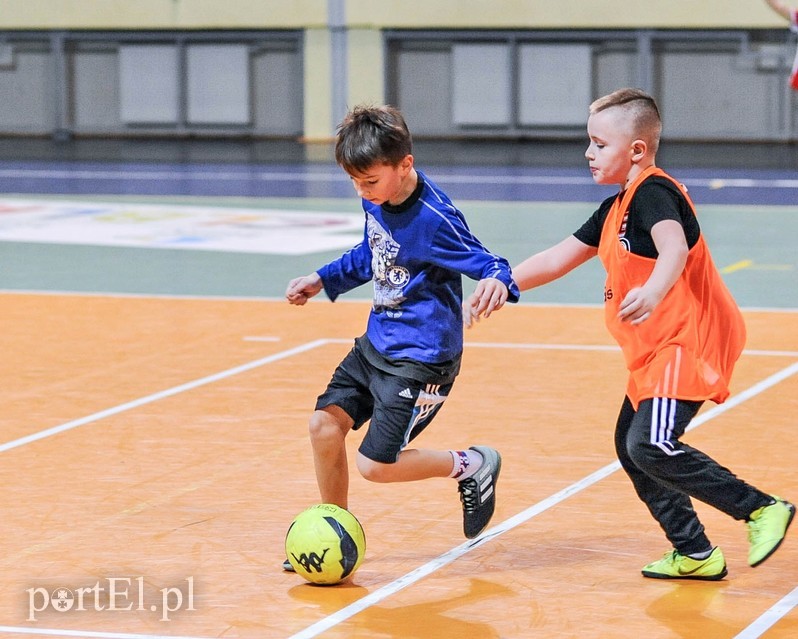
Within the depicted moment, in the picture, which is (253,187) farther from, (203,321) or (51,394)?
(51,394)

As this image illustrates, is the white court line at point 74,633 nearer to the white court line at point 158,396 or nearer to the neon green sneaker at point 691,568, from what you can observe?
the neon green sneaker at point 691,568

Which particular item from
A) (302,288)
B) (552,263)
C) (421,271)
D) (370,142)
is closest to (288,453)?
(302,288)

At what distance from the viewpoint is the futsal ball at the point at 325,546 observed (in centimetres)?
525

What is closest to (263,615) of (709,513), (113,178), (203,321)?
(709,513)

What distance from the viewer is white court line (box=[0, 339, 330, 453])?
24.8 ft

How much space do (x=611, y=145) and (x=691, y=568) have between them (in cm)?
145

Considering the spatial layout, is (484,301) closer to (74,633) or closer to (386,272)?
(386,272)

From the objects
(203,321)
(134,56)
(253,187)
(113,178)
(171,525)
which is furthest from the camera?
→ (134,56)

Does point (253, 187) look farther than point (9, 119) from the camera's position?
No

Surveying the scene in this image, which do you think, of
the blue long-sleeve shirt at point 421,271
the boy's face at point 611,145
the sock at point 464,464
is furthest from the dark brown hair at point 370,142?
the sock at point 464,464

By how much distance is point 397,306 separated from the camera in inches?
A: 213

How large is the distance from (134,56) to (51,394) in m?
22.2

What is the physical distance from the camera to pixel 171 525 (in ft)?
19.9

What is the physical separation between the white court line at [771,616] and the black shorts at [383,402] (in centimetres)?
128
